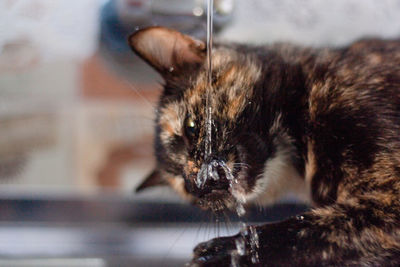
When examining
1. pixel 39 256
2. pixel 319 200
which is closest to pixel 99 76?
pixel 39 256

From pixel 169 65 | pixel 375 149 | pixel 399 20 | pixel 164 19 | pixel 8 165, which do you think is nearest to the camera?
pixel 375 149

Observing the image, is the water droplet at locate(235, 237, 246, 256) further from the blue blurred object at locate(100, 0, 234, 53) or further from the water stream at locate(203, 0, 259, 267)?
the blue blurred object at locate(100, 0, 234, 53)

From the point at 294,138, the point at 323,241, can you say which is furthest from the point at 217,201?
the point at 323,241

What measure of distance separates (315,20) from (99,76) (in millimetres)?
974

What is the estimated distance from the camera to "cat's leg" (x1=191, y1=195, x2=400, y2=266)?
101 centimetres

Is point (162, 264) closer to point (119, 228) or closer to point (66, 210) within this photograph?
point (119, 228)

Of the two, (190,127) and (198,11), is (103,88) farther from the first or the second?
(190,127)

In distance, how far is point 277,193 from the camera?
1.48 m

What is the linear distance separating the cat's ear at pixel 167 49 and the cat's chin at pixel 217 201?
368 mm

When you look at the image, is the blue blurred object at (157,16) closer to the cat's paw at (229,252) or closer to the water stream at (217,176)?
the water stream at (217,176)

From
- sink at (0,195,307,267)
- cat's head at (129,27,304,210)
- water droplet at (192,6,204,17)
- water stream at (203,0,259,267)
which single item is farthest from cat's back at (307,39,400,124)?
sink at (0,195,307,267)

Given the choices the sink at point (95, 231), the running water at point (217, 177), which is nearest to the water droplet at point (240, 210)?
the running water at point (217, 177)

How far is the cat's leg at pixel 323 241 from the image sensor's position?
3.32ft

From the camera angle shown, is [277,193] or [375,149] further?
[277,193]
